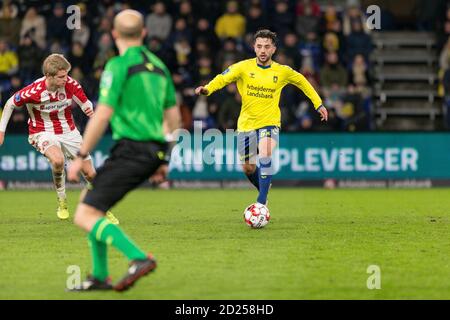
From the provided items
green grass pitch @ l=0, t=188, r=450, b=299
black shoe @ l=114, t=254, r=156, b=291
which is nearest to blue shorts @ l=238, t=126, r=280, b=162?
green grass pitch @ l=0, t=188, r=450, b=299

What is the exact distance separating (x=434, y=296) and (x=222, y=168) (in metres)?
14.9

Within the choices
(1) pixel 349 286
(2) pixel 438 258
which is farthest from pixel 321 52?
(1) pixel 349 286

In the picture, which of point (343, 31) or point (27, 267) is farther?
point (343, 31)

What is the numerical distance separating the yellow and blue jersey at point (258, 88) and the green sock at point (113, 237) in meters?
6.18

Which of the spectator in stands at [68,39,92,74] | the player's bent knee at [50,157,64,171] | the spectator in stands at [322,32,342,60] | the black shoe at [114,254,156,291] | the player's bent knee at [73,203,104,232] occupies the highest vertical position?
the spectator in stands at [322,32,342,60]

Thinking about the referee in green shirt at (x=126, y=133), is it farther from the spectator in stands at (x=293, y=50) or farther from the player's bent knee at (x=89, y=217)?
the spectator in stands at (x=293, y=50)

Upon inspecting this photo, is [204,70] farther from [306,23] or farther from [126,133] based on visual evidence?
[126,133]

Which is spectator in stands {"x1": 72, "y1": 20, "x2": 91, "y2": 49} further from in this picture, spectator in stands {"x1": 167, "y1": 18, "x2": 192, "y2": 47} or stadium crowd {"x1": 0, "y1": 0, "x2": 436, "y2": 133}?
spectator in stands {"x1": 167, "y1": 18, "x2": 192, "y2": 47}

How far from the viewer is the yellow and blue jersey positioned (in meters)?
14.5

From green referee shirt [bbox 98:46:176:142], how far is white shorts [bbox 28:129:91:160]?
19.5 ft

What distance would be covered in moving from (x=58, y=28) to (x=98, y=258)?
1772cm
